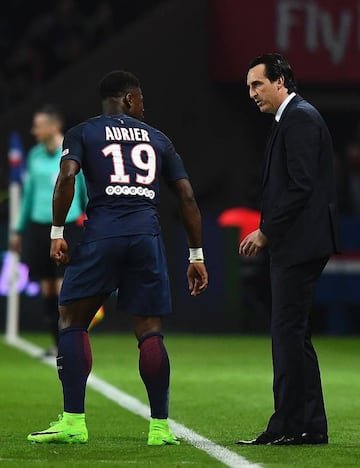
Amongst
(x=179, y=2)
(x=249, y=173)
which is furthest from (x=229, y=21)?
(x=249, y=173)

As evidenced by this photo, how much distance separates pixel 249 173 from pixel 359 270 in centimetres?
315

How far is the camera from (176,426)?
8570 millimetres

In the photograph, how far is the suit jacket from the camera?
7391 mm

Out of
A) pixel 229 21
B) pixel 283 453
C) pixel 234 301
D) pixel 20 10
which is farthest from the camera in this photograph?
pixel 20 10

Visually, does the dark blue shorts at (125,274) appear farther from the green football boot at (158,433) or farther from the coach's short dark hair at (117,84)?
the coach's short dark hair at (117,84)

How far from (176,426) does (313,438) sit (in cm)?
114

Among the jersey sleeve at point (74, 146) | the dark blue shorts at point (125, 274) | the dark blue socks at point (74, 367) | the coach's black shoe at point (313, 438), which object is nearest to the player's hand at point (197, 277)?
the dark blue shorts at point (125, 274)

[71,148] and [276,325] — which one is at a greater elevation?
[71,148]

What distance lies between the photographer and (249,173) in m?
20.0

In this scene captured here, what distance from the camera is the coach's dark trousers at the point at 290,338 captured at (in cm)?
752

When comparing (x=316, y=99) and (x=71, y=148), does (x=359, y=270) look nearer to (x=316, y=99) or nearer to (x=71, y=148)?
(x=316, y=99)

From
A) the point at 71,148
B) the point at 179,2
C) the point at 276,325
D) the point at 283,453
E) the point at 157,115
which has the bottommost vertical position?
the point at 283,453

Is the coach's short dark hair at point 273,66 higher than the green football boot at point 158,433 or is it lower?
higher

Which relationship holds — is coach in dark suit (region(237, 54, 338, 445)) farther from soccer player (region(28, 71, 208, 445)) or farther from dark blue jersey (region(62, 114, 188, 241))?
dark blue jersey (region(62, 114, 188, 241))
